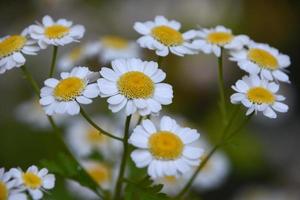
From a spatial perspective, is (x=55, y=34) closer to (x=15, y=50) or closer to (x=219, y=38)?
(x=15, y=50)

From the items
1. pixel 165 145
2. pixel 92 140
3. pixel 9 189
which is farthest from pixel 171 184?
pixel 9 189

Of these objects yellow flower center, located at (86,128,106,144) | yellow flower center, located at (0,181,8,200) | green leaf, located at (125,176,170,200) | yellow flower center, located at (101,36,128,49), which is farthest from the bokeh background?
yellow flower center, located at (0,181,8,200)

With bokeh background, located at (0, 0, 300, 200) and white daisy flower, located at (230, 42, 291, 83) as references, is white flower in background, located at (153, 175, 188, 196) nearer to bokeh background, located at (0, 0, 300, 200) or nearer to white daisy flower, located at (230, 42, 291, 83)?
white daisy flower, located at (230, 42, 291, 83)

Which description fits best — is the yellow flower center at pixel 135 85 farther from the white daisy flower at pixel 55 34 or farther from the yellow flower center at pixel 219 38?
the yellow flower center at pixel 219 38

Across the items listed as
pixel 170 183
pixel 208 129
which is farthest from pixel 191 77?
pixel 170 183

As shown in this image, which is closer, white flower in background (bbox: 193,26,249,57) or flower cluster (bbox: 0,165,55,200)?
flower cluster (bbox: 0,165,55,200)

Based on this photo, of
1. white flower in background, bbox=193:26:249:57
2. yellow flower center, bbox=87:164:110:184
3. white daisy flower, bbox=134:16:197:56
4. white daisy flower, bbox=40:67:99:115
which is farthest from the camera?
yellow flower center, bbox=87:164:110:184
